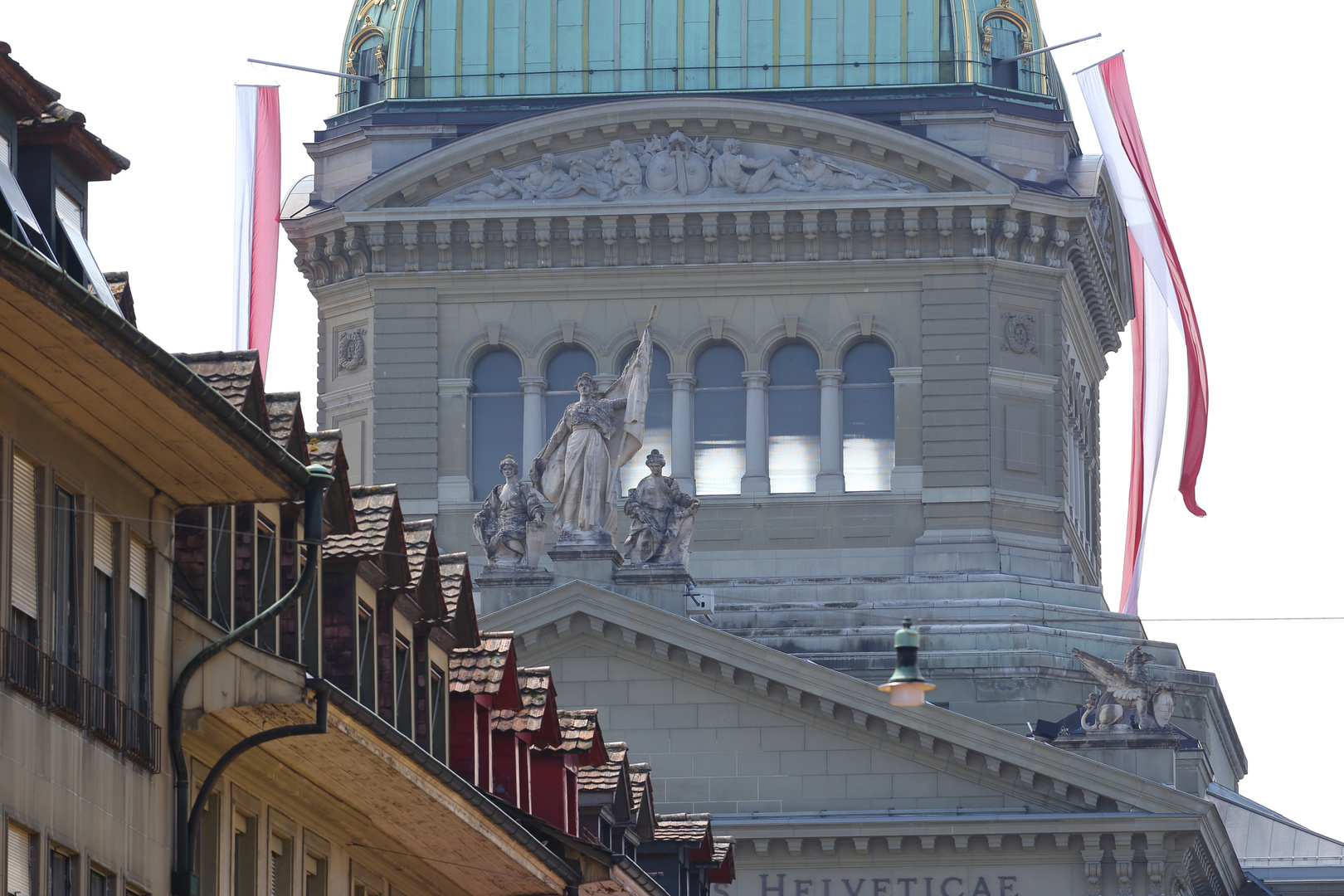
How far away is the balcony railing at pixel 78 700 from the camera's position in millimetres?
22984

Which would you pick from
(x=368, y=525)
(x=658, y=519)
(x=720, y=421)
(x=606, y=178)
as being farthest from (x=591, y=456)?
(x=368, y=525)

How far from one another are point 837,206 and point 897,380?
385cm

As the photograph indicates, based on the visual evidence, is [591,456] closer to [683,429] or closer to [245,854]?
[683,429]

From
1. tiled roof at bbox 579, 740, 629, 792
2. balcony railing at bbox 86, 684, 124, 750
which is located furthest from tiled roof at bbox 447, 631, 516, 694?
balcony railing at bbox 86, 684, 124, 750

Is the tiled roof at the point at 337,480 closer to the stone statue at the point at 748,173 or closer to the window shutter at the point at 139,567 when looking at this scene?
the window shutter at the point at 139,567

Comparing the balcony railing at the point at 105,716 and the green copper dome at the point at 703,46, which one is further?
the green copper dome at the point at 703,46

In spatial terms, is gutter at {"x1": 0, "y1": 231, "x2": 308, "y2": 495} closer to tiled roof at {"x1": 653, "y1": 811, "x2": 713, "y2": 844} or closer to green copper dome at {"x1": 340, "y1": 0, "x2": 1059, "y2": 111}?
tiled roof at {"x1": 653, "y1": 811, "x2": 713, "y2": 844}

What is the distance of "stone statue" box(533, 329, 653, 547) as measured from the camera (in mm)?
68188

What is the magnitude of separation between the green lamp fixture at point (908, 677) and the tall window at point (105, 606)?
5.40m

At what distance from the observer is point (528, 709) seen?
39.3 m

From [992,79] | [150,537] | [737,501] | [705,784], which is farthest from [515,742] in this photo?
[992,79]

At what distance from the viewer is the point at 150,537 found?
2566 cm

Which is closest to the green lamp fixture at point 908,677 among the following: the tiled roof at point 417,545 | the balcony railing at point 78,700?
the balcony railing at point 78,700

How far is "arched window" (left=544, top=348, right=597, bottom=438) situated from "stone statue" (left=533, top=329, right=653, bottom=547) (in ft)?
44.4
